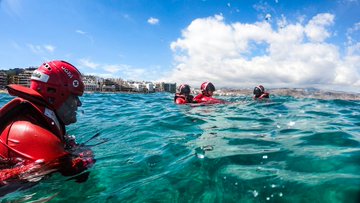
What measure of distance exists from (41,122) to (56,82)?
767 millimetres

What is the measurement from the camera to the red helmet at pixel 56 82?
14.4ft

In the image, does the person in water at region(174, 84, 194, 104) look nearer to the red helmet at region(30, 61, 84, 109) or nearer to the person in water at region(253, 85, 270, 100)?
the person in water at region(253, 85, 270, 100)

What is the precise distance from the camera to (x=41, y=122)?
396 centimetres

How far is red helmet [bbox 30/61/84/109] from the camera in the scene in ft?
14.4

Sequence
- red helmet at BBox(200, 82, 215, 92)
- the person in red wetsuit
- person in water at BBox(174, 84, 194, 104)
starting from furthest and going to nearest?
red helmet at BBox(200, 82, 215, 92) → person in water at BBox(174, 84, 194, 104) → the person in red wetsuit

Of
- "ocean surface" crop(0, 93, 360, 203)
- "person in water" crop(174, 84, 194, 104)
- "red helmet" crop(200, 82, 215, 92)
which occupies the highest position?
"red helmet" crop(200, 82, 215, 92)

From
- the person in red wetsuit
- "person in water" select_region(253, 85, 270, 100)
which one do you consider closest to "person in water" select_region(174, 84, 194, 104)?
the person in red wetsuit

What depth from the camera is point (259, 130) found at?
26.2 feet

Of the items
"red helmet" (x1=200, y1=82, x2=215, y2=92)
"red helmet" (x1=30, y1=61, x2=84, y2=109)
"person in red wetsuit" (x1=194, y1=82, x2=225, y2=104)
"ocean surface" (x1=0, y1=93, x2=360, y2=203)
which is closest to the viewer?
"ocean surface" (x1=0, y1=93, x2=360, y2=203)

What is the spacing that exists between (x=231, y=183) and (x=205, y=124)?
559 cm

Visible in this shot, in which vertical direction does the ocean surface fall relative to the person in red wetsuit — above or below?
below

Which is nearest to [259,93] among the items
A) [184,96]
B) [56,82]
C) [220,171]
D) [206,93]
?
[206,93]

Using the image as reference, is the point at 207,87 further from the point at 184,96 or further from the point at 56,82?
the point at 56,82

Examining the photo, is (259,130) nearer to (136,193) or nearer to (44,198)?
(136,193)
